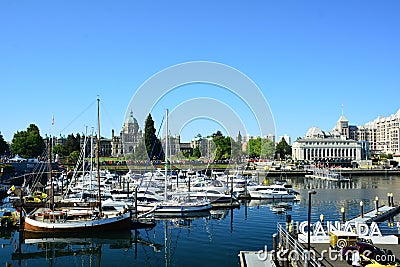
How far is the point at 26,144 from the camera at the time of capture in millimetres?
116812

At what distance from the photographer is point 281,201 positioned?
55031 mm

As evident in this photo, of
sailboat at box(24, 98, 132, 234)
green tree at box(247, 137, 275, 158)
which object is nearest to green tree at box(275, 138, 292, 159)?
green tree at box(247, 137, 275, 158)

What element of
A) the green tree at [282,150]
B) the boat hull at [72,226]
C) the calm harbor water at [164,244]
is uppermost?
the green tree at [282,150]

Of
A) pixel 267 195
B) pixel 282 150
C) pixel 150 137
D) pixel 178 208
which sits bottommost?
pixel 178 208

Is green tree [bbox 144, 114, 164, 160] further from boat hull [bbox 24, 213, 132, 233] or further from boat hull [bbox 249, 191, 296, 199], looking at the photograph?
boat hull [bbox 24, 213, 132, 233]

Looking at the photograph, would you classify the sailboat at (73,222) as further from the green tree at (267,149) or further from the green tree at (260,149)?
the green tree at (267,149)

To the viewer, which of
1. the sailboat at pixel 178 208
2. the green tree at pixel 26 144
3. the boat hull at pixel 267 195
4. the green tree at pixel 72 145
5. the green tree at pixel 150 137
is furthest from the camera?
the green tree at pixel 72 145

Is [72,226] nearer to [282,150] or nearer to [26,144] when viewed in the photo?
[26,144]

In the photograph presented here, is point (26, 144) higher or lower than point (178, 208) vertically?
higher

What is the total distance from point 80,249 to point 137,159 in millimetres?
94506

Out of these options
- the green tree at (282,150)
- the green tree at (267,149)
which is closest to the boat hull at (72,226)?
the green tree at (267,149)

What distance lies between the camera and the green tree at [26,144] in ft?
382

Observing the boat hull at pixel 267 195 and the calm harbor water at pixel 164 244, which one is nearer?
the calm harbor water at pixel 164 244

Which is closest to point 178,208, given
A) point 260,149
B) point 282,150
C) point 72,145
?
point 72,145
